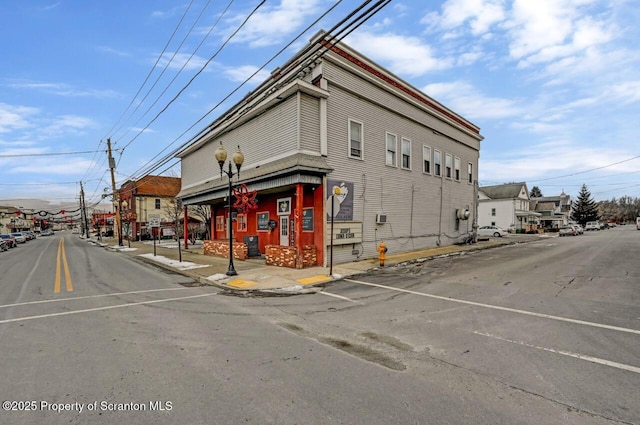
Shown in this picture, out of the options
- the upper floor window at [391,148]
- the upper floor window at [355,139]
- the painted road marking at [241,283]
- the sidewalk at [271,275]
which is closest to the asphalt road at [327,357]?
the sidewalk at [271,275]

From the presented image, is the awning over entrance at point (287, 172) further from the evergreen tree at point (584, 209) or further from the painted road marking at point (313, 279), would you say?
the evergreen tree at point (584, 209)

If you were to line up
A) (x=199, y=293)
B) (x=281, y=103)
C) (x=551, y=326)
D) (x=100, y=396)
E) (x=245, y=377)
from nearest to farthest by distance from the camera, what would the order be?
(x=100, y=396), (x=245, y=377), (x=551, y=326), (x=199, y=293), (x=281, y=103)

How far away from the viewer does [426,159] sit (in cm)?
A: 2030

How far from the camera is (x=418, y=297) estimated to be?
27.2 feet

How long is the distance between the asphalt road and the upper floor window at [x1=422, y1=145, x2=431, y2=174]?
12.3 meters

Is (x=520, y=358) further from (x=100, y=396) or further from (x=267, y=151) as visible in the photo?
(x=267, y=151)

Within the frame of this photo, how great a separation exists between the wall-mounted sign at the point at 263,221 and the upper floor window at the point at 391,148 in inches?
294

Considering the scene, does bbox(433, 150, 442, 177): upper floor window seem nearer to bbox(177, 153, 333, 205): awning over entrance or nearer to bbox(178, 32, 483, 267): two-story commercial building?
bbox(178, 32, 483, 267): two-story commercial building

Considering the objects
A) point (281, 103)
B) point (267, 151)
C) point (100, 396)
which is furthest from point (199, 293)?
point (281, 103)

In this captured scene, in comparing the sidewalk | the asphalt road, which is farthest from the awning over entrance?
the asphalt road

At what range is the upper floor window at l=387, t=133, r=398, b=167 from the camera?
17078 millimetres

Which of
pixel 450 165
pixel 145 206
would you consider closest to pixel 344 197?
pixel 450 165

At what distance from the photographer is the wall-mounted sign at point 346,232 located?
13.7m

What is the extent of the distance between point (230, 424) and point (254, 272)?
9487 mm
